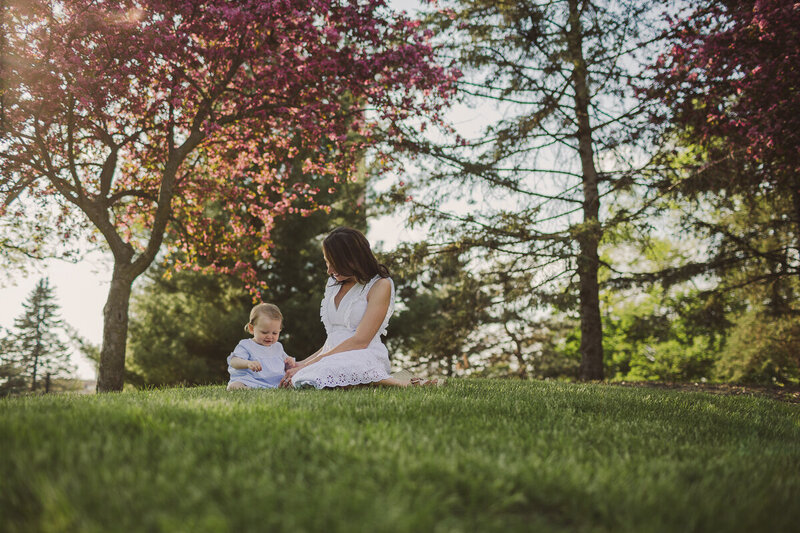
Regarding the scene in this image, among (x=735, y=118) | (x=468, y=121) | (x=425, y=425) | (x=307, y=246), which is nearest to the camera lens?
(x=425, y=425)

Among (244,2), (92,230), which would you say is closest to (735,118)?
(244,2)

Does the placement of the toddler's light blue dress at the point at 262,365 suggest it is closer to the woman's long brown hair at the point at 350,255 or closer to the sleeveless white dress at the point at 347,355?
the sleeveless white dress at the point at 347,355

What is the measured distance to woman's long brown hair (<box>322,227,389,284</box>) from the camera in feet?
17.1

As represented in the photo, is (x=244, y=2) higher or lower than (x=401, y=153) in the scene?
higher

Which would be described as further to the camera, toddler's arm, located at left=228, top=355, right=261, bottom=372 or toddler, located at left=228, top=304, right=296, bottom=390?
toddler, located at left=228, top=304, right=296, bottom=390

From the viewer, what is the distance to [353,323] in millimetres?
5414

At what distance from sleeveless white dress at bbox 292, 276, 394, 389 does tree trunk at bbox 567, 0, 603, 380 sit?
5.91m

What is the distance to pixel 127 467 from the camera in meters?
2.00

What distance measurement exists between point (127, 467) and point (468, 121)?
10.9 meters

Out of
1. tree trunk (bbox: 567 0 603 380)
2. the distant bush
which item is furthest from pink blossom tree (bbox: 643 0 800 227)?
the distant bush

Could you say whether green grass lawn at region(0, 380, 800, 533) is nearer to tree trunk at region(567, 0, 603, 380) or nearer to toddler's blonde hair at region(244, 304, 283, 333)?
toddler's blonde hair at region(244, 304, 283, 333)

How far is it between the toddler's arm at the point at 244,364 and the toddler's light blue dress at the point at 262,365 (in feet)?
0.24

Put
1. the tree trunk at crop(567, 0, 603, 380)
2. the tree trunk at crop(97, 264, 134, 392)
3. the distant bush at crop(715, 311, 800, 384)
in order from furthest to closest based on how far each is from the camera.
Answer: the distant bush at crop(715, 311, 800, 384) → the tree trunk at crop(567, 0, 603, 380) → the tree trunk at crop(97, 264, 134, 392)

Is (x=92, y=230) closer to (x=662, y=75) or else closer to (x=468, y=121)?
(x=468, y=121)
